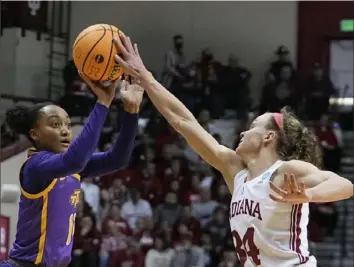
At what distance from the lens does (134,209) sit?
32.4 ft

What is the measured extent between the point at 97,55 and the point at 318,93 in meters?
8.17

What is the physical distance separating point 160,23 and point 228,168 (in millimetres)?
9697

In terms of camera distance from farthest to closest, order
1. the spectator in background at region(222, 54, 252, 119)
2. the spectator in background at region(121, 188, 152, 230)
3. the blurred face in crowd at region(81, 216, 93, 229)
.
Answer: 1. the spectator in background at region(222, 54, 252, 119)
2. the spectator in background at region(121, 188, 152, 230)
3. the blurred face in crowd at region(81, 216, 93, 229)

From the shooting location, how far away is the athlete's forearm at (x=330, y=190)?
307 centimetres

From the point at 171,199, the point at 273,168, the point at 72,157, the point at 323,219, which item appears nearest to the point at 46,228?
the point at 72,157

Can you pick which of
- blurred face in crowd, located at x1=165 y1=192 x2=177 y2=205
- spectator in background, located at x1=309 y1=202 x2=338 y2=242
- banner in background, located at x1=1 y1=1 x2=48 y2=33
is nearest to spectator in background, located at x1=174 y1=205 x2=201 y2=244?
blurred face in crowd, located at x1=165 y1=192 x2=177 y2=205

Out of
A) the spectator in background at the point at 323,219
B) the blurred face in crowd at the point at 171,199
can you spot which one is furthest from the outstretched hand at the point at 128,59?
the spectator in background at the point at 323,219

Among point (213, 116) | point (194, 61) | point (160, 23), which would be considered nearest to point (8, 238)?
point (213, 116)

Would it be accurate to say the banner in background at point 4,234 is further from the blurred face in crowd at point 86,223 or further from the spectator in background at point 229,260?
the spectator in background at point 229,260

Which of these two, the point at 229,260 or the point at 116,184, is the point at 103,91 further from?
the point at 116,184

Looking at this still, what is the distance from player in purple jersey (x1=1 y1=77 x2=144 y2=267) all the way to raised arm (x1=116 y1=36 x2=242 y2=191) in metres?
0.10

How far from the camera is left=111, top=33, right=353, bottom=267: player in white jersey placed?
10.4 feet

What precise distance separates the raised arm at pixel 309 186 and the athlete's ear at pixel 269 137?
0.74 feet

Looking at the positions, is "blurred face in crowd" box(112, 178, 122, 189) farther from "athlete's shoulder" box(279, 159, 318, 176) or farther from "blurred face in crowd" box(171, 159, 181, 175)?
"athlete's shoulder" box(279, 159, 318, 176)
